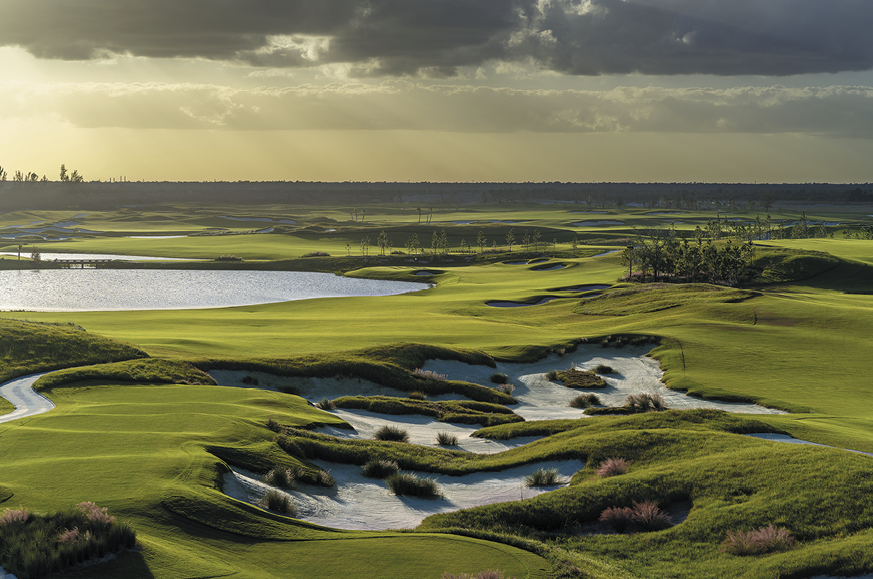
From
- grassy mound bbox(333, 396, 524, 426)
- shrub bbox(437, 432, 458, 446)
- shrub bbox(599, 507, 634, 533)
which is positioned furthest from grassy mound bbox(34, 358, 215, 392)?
shrub bbox(599, 507, 634, 533)

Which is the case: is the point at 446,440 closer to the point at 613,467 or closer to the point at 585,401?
the point at 613,467

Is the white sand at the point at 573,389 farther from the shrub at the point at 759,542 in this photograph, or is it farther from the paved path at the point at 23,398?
the paved path at the point at 23,398

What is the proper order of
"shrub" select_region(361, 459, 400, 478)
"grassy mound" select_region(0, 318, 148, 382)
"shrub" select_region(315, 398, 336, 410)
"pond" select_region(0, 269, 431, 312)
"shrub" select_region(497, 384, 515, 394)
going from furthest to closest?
A: 1. "pond" select_region(0, 269, 431, 312)
2. "shrub" select_region(497, 384, 515, 394)
3. "grassy mound" select_region(0, 318, 148, 382)
4. "shrub" select_region(315, 398, 336, 410)
5. "shrub" select_region(361, 459, 400, 478)

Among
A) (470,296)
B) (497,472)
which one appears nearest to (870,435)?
(497,472)

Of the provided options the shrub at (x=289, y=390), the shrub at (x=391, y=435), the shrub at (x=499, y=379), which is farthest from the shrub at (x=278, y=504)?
the shrub at (x=499, y=379)

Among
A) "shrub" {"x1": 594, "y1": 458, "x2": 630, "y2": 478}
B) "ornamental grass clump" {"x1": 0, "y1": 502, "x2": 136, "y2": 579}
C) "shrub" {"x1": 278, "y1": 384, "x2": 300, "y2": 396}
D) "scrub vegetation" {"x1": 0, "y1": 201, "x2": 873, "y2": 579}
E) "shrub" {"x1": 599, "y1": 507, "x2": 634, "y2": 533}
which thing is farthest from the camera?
"shrub" {"x1": 278, "y1": 384, "x2": 300, "y2": 396}

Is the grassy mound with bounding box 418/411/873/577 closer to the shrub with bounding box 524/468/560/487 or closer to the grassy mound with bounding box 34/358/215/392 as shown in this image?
the shrub with bounding box 524/468/560/487

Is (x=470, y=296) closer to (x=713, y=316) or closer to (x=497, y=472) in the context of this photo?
(x=713, y=316)
